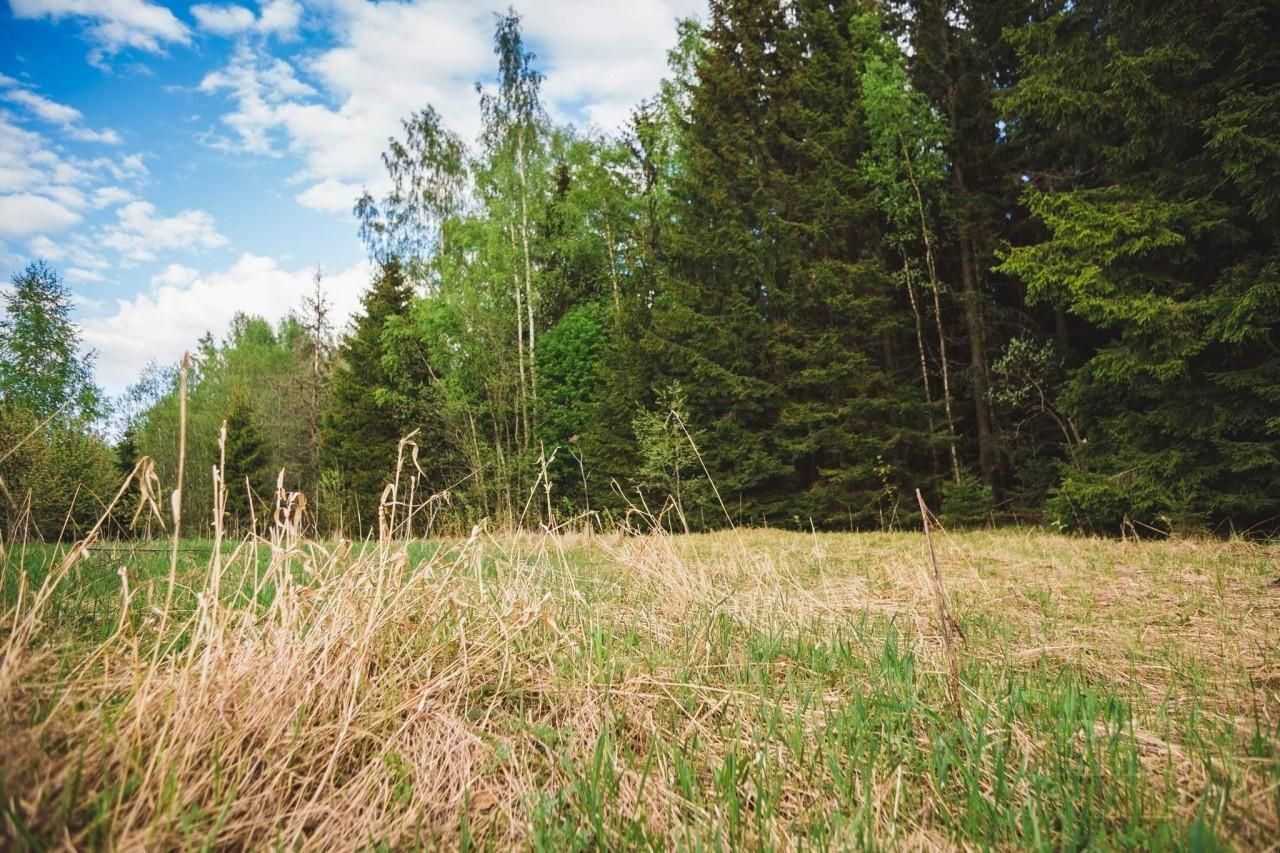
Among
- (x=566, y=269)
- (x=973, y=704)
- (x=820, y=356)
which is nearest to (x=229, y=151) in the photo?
(x=566, y=269)

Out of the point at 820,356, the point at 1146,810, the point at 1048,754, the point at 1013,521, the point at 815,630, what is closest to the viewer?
the point at 1146,810

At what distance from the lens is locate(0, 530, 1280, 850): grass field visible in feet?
3.13

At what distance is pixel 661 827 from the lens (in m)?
1.15

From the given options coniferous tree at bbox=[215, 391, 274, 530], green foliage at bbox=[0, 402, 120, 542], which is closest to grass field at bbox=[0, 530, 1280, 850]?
green foliage at bbox=[0, 402, 120, 542]

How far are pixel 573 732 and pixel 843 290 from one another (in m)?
12.6

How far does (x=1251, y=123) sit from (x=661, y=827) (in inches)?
367

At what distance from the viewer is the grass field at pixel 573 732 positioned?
3.13ft

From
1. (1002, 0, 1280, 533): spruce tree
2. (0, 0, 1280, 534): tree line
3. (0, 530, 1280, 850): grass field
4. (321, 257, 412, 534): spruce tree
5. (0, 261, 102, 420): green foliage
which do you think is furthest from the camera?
(321, 257, 412, 534): spruce tree

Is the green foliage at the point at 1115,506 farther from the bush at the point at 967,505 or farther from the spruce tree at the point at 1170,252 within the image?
the bush at the point at 967,505

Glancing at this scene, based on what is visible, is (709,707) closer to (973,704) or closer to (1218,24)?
(973,704)

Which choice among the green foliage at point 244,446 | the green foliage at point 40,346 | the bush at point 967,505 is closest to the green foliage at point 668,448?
the bush at point 967,505

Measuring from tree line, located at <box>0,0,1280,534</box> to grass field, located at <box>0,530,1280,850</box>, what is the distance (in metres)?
0.64

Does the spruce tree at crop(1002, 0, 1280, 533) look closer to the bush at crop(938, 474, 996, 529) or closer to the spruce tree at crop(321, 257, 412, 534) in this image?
the bush at crop(938, 474, 996, 529)

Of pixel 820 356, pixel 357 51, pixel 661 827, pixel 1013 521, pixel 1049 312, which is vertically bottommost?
pixel 1013 521
